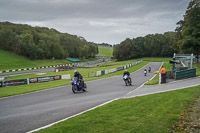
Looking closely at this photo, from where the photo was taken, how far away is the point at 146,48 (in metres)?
113

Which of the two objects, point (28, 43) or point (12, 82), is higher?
point (28, 43)

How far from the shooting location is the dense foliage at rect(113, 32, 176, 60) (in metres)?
106

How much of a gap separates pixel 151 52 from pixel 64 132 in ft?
371

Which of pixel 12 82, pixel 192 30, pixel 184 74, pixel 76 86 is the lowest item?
pixel 12 82

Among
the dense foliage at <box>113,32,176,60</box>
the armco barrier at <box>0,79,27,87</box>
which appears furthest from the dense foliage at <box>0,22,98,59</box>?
the armco barrier at <box>0,79,27,87</box>

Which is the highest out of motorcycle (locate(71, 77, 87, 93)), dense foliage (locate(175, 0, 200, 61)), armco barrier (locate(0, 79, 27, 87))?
dense foliage (locate(175, 0, 200, 61))

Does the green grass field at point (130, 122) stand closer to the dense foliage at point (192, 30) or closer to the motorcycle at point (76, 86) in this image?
the motorcycle at point (76, 86)

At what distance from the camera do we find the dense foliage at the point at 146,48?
105562 millimetres

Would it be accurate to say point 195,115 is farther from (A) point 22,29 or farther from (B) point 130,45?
(B) point 130,45

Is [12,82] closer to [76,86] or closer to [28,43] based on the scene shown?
[76,86]

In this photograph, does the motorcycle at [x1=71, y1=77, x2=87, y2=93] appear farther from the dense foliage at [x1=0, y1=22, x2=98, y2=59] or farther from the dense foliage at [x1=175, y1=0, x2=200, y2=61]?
the dense foliage at [x1=0, y1=22, x2=98, y2=59]

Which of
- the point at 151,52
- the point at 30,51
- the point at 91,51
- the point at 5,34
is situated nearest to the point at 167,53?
the point at 151,52

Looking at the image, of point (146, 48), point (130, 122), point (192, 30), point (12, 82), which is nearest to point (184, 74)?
point (130, 122)

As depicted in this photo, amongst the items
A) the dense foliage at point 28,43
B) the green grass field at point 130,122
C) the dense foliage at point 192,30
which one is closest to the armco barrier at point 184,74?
the green grass field at point 130,122
